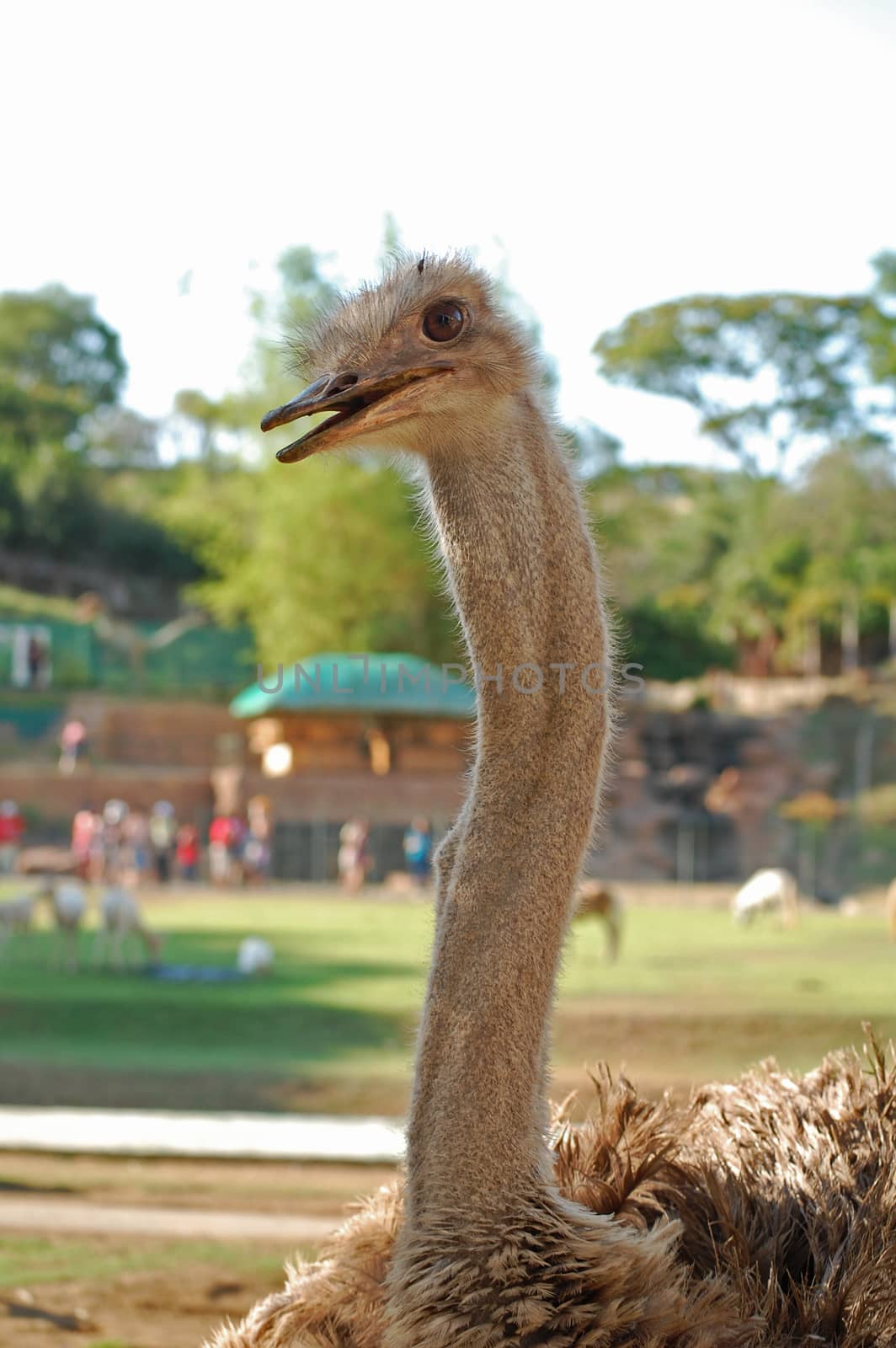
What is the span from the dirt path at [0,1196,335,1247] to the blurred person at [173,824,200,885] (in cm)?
1742

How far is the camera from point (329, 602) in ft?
109

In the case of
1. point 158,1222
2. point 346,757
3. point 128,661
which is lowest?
point 158,1222

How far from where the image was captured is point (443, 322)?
2.18 meters

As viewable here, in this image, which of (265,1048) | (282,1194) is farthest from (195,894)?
(282,1194)

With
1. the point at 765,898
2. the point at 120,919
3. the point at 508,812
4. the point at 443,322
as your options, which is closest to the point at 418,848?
the point at 765,898

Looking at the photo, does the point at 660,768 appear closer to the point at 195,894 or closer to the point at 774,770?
the point at 774,770

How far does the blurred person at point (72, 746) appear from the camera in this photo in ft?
89.8

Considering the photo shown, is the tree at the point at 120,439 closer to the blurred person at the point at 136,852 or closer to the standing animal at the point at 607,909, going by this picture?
the blurred person at the point at 136,852

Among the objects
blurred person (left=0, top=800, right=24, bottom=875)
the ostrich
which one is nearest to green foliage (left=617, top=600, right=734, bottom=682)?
blurred person (left=0, top=800, right=24, bottom=875)

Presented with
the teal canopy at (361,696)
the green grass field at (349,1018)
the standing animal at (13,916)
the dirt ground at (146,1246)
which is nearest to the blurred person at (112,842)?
the teal canopy at (361,696)

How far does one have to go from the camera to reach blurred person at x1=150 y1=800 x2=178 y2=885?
76.3ft

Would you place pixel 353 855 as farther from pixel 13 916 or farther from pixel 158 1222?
pixel 158 1222

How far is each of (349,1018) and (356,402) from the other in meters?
8.45

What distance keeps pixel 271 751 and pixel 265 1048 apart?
57.0 ft
